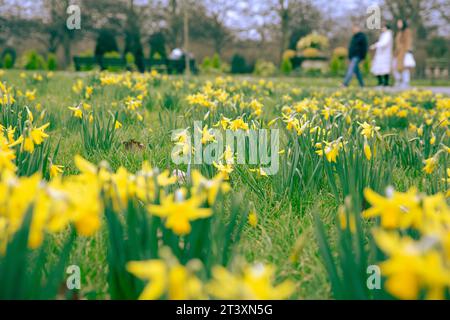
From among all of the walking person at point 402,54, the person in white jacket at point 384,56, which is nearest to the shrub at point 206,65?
the walking person at point 402,54

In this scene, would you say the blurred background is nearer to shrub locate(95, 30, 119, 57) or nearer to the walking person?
shrub locate(95, 30, 119, 57)

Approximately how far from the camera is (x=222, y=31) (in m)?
30.0

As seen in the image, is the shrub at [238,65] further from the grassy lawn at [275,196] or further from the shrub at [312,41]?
the grassy lawn at [275,196]

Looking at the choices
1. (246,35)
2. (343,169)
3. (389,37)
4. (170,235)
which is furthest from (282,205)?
(246,35)

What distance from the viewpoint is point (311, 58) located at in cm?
2773

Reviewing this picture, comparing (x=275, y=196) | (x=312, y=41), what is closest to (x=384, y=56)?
(x=275, y=196)

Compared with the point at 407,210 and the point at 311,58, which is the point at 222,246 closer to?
the point at 407,210

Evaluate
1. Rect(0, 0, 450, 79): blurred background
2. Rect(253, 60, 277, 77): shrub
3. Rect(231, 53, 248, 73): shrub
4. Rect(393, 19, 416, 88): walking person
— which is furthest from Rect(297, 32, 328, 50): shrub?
Rect(393, 19, 416, 88): walking person

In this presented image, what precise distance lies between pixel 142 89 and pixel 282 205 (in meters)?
3.26

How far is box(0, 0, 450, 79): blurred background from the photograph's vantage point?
2280cm

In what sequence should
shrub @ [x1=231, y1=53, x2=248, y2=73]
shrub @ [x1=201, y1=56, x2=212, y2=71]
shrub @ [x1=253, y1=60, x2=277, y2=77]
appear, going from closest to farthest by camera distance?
shrub @ [x1=253, y1=60, x2=277, y2=77] < shrub @ [x1=201, y1=56, x2=212, y2=71] < shrub @ [x1=231, y1=53, x2=248, y2=73]

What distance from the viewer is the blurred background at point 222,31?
898 inches

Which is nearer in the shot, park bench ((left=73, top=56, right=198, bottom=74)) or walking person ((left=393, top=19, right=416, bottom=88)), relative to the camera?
walking person ((left=393, top=19, right=416, bottom=88))

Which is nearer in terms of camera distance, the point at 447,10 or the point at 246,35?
the point at 447,10
